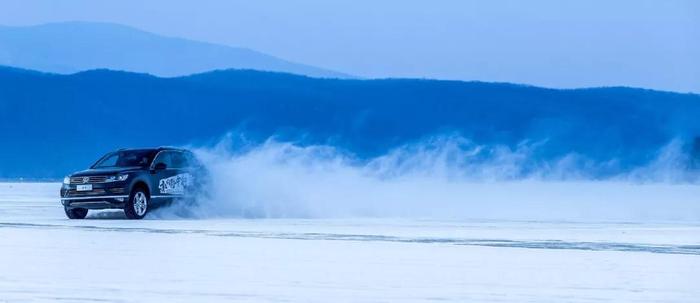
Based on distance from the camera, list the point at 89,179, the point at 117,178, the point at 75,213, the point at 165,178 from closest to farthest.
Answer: the point at 117,178, the point at 89,179, the point at 165,178, the point at 75,213

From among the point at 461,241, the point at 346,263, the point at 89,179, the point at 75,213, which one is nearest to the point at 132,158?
the point at 89,179

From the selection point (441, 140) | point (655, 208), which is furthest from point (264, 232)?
point (441, 140)

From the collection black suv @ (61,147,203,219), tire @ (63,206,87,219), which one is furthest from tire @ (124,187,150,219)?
tire @ (63,206,87,219)

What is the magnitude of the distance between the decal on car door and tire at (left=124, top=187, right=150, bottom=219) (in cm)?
44

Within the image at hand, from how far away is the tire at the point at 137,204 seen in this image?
29.3 m

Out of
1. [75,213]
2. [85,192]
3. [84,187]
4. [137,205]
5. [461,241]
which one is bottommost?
[461,241]

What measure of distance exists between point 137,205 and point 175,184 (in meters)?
1.17

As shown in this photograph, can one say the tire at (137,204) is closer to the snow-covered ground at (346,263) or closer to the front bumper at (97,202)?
the front bumper at (97,202)

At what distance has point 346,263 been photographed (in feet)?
54.3

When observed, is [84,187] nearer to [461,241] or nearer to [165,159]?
[165,159]

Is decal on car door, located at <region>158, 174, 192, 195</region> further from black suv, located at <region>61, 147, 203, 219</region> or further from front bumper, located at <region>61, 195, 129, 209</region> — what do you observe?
front bumper, located at <region>61, 195, 129, 209</region>

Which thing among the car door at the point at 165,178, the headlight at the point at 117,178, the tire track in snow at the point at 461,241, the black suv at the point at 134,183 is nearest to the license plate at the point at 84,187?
the black suv at the point at 134,183

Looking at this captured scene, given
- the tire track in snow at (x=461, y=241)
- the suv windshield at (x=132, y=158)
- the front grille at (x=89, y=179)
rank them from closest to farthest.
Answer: the tire track in snow at (x=461, y=241), the front grille at (x=89, y=179), the suv windshield at (x=132, y=158)

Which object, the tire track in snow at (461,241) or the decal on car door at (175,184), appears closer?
the tire track in snow at (461,241)
